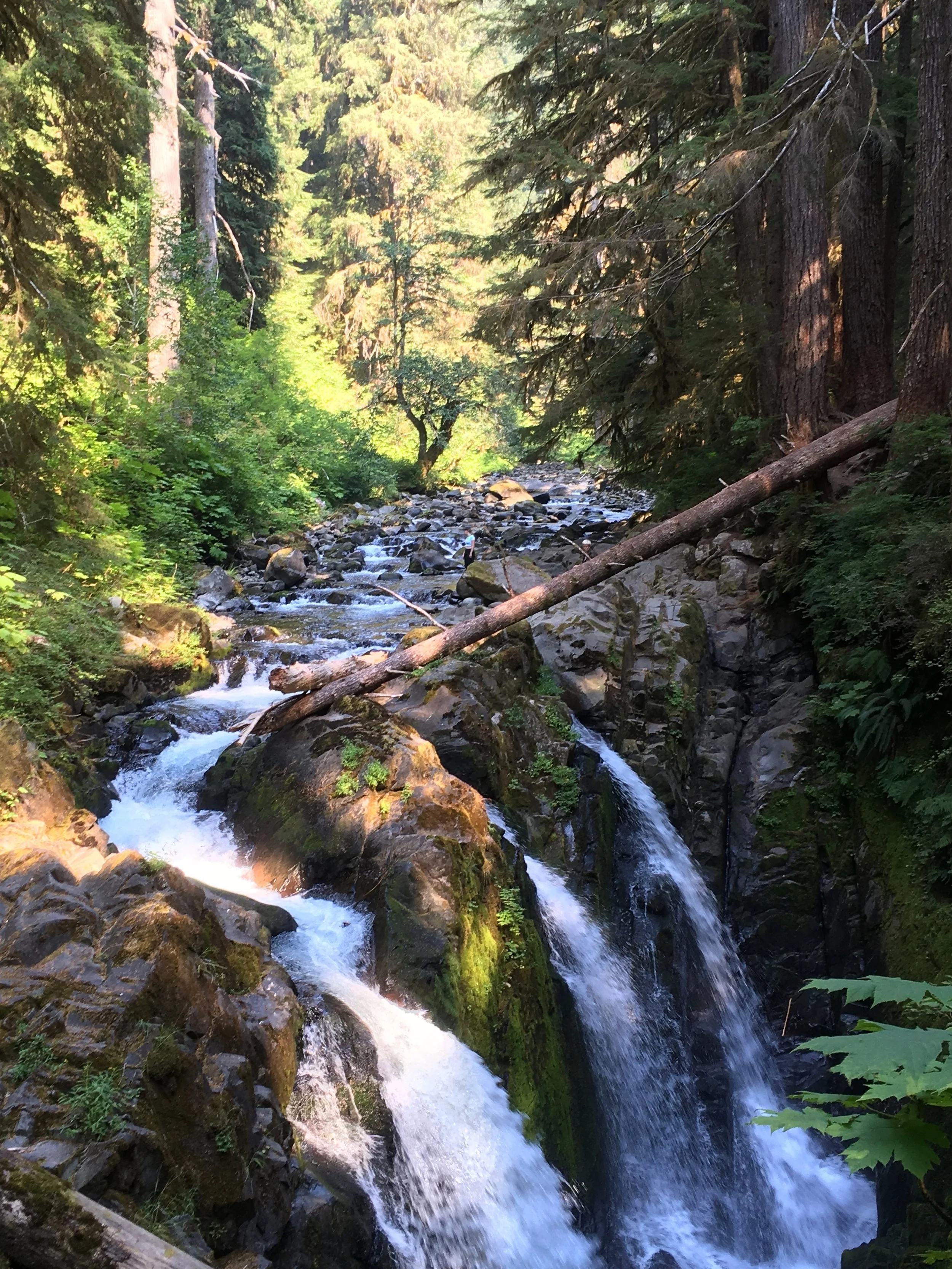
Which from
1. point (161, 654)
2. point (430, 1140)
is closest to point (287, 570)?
point (161, 654)

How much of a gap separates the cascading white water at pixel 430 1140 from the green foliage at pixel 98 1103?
123 cm

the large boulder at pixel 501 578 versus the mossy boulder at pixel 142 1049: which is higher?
the large boulder at pixel 501 578

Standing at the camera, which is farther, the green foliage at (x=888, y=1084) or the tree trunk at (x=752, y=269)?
the tree trunk at (x=752, y=269)

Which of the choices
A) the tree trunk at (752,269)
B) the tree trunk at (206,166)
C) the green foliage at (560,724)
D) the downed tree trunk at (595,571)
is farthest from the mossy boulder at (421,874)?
the tree trunk at (206,166)

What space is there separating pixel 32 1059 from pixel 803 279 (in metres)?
10.1

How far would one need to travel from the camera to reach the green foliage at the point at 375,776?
5.86 m

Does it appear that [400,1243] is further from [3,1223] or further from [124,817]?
[124,817]

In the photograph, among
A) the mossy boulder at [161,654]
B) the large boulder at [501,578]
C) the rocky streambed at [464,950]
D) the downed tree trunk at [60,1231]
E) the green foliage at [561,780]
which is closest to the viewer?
the downed tree trunk at [60,1231]

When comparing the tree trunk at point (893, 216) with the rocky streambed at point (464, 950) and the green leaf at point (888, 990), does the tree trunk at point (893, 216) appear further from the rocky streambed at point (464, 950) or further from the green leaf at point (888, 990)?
the green leaf at point (888, 990)

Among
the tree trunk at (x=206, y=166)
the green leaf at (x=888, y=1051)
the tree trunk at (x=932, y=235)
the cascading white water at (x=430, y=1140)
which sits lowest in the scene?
the cascading white water at (x=430, y=1140)

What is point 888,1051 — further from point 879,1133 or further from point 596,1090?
point 596,1090

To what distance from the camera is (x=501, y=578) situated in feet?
34.3

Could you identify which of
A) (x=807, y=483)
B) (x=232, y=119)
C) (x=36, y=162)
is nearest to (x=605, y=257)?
(x=807, y=483)

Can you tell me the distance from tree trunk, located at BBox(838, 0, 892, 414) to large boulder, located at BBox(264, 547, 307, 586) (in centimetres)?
849
